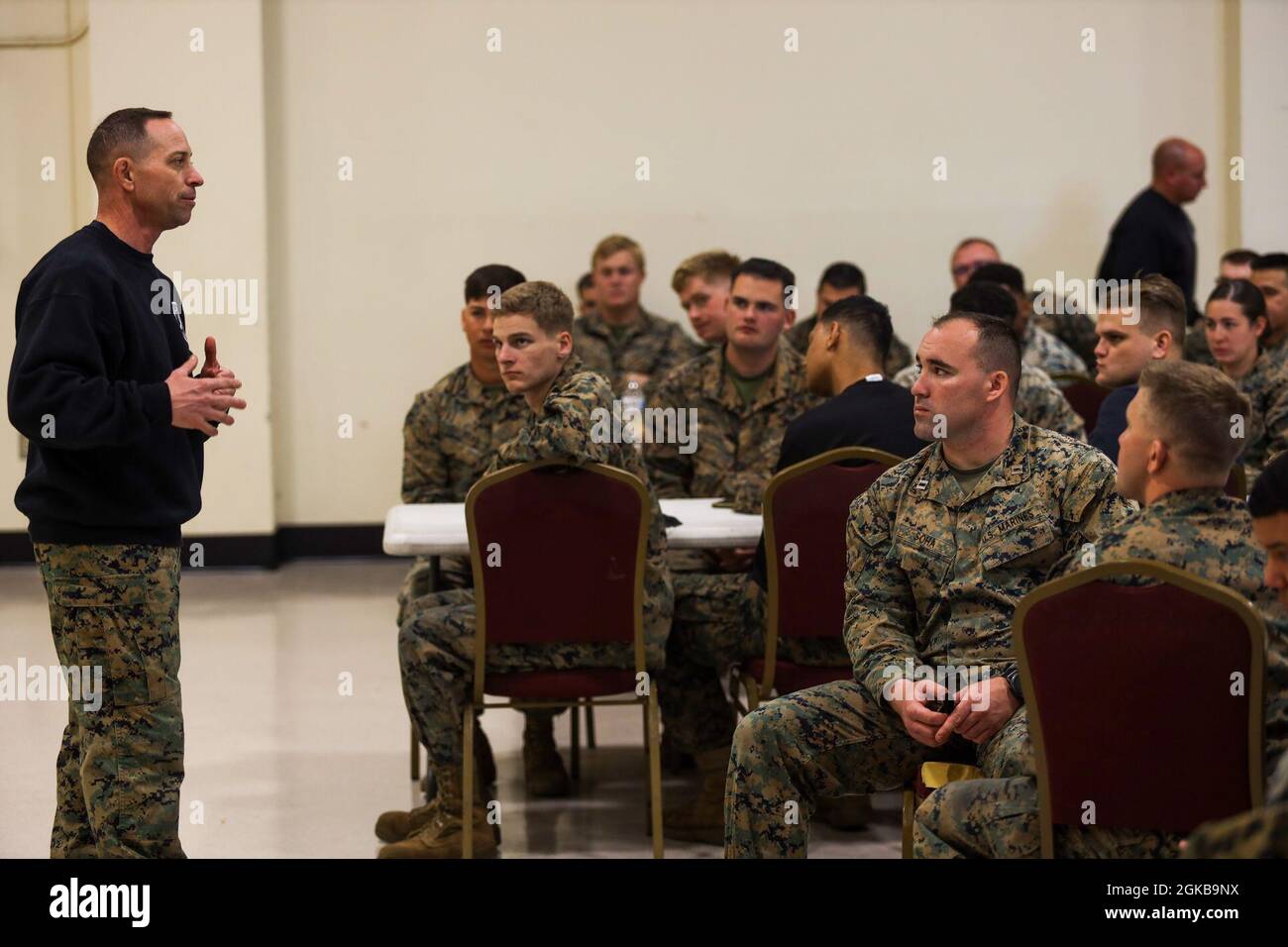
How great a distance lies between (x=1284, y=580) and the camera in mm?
2232

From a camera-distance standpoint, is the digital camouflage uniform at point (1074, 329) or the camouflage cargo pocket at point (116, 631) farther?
the digital camouflage uniform at point (1074, 329)

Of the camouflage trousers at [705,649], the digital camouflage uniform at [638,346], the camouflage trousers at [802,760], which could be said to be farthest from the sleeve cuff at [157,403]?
the digital camouflage uniform at [638,346]

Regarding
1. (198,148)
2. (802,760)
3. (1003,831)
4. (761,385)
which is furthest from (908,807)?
(198,148)

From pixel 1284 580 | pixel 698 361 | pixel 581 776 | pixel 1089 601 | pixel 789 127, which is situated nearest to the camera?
pixel 1284 580

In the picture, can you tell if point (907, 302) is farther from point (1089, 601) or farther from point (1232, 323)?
point (1089, 601)

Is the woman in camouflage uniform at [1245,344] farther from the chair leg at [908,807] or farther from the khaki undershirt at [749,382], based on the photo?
the chair leg at [908,807]

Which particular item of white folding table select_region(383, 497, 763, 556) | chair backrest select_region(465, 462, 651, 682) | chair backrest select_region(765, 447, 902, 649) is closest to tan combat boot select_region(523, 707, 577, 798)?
white folding table select_region(383, 497, 763, 556)

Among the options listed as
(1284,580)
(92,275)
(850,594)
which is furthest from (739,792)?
(92,275)

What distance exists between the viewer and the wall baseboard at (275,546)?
7988 millimetres

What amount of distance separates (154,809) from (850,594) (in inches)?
55.9

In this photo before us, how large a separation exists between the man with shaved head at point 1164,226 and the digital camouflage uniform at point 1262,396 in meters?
2.47

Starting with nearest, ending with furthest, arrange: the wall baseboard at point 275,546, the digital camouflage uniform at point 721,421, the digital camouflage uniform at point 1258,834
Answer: the digital camouflage uniform at point 1258,834 → the digital camouflage uniform at point 721,421 → the wall baseboard at point 275,546

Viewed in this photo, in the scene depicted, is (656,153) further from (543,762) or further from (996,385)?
(996,385)

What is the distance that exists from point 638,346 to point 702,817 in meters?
3.55
